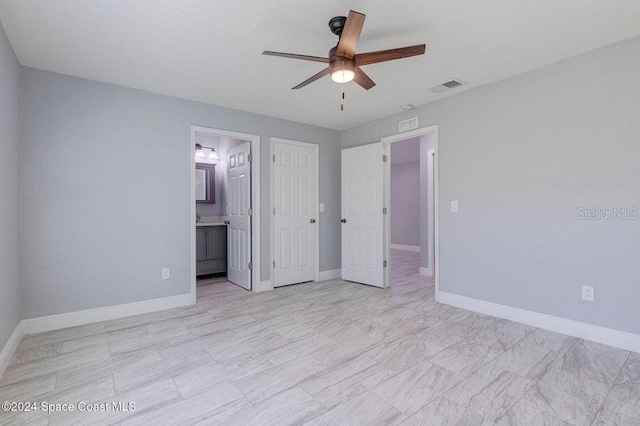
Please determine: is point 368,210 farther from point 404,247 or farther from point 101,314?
point 404,247

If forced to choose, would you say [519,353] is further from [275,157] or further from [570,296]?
[275,157]

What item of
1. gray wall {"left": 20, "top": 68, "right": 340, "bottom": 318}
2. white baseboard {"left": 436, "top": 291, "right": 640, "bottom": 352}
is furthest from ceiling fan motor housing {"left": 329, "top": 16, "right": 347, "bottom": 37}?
white baseboard {"left": 436, "top": 291, "right": 640, "bottom": 352}

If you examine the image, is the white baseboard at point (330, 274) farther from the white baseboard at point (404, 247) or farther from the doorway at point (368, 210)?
A: the white baseboard at point (404, 247)

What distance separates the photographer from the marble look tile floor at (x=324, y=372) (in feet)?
5.58

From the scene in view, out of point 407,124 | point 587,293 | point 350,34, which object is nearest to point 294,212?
point 407,124

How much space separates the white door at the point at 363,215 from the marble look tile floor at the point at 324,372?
1.25 meters

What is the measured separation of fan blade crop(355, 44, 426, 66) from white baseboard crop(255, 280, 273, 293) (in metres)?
3.14

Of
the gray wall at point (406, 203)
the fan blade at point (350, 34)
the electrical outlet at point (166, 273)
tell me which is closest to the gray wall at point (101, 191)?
the electrical outlet at point (166, 273)

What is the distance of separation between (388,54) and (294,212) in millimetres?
2892

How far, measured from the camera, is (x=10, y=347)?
92.7 inches

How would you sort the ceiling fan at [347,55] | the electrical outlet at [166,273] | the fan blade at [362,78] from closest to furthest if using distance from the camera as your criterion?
the ceiling fan at [347,55] → the fan blade at [362,78] → the electrical outlet at [166,273]

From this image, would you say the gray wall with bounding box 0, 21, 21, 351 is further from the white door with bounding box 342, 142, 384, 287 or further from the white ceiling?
the white door with bounding box 342, 142, 384, 287

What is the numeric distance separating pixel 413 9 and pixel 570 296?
273 centimetres

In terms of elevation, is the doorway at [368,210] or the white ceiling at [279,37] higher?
the white ceiling at [279,37]
